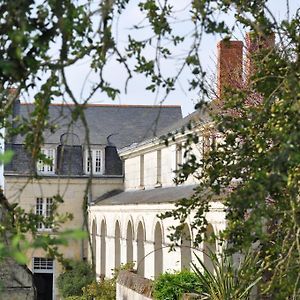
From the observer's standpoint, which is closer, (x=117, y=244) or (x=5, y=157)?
(x=5, y=157)

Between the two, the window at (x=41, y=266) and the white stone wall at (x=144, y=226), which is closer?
the white stone wall at (x=144, y=226)

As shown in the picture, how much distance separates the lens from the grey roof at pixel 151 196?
Result: 96.8 ft

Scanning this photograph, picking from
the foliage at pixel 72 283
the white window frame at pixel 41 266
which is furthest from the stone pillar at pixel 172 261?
the white window frame at pixel 41 266

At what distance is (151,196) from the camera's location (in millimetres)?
35469

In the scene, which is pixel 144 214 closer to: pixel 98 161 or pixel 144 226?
pixel 144 226

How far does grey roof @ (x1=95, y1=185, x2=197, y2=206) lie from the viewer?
29503 millimetres

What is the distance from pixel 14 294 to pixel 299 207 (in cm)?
1302

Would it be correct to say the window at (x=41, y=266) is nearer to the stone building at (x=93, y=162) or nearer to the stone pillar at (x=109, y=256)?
the stone building at (x=93, y=162)

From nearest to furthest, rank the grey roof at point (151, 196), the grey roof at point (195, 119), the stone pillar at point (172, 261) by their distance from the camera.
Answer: the grey roof at point (195, 119) < the stone pillar at point (172, 261) < the grey roof at point (151, 196)

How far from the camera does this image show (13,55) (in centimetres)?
492

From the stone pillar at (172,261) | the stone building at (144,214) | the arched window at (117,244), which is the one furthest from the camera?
the arched window at (117,244)

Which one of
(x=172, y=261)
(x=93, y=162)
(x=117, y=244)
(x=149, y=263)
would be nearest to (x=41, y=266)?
(x=93, y=162)

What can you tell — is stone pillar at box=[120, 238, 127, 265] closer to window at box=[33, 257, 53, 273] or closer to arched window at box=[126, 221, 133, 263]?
arched window at box=[126, 221, 133, 263]

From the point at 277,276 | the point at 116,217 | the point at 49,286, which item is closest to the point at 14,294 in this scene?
the point at 277,276
